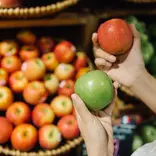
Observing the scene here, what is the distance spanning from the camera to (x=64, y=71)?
5.18ft

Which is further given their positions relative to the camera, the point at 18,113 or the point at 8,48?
the point at 8,48

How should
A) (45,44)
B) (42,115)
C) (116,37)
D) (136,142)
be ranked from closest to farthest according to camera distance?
(116,37), (42,115), (136,142), (45,44)

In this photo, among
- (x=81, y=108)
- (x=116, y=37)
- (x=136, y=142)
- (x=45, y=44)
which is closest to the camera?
(x=81, y=108)

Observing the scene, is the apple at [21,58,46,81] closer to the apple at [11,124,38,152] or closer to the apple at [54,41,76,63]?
the apple at [54,41,76,63]

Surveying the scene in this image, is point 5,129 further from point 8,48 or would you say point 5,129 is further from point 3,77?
point 8,48

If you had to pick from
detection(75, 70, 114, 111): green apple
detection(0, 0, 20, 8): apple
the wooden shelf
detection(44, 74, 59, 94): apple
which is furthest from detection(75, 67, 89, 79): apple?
detection(75, 70, 114, 111): green apple

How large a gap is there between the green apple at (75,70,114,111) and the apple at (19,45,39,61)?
565mm

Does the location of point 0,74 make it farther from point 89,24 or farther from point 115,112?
point 115,112

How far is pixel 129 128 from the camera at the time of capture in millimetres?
1597

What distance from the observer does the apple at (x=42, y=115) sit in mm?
1437

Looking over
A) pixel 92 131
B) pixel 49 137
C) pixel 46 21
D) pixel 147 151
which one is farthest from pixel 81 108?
pixel 46 21

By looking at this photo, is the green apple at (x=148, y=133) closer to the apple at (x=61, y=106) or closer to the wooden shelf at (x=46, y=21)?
the apple at (x=61, y=106)

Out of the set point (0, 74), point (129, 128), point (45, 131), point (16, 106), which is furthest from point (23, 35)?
point (129, 128)

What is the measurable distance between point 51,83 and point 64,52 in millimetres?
155
